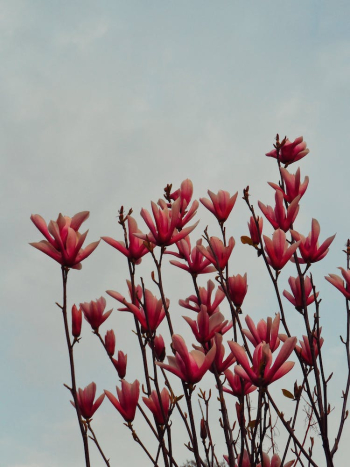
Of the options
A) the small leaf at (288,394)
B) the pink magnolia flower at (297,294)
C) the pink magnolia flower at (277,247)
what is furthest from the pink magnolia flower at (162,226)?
the small leaf at (288,394)

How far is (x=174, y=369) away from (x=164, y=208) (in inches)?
21.3

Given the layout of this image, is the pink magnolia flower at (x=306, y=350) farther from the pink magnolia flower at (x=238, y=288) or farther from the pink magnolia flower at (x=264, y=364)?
the pink magnolia flower at (x=264, y=364)

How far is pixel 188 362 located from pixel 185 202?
2.15 feet

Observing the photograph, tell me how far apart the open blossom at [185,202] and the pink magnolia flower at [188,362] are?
53 cm

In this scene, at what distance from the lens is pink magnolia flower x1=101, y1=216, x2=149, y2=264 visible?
1.73 meters

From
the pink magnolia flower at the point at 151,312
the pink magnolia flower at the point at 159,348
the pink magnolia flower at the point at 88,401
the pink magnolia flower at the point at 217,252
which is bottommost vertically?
the pink magnolia flower at the point at 88,401

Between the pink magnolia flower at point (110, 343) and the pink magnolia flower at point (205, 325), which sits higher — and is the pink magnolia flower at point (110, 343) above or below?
above

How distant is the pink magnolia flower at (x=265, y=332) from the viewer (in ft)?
4.90

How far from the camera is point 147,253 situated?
178 centimetres

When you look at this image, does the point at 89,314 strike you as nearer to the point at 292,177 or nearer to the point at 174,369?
the point at 174,369

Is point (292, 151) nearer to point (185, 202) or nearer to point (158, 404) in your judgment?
point (185, 202)

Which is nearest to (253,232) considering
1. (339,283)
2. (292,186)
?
(292,186)

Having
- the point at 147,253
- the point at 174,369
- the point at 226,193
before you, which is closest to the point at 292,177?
the point at 226,193

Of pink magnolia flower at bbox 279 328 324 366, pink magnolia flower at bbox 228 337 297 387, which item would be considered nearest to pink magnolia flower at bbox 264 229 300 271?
pink magnolia flower at bbox 279 328 324 366
